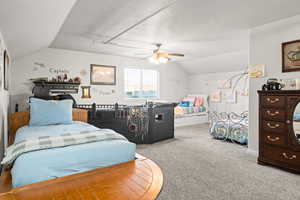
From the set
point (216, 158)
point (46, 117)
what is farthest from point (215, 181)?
point (46, 117)

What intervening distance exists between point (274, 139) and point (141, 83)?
15.8 feet

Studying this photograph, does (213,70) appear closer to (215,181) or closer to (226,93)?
(226,93)

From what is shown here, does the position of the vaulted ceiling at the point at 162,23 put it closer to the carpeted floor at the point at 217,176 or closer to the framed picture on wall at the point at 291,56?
the framed picture on wall at the point at 291,56

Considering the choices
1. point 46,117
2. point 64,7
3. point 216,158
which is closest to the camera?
point 64,7

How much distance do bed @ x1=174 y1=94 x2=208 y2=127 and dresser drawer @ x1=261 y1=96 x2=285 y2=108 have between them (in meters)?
3.72

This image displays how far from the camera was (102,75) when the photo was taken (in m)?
5.75

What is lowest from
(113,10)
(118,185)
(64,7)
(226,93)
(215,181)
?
(215,181)

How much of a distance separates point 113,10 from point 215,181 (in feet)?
9.49

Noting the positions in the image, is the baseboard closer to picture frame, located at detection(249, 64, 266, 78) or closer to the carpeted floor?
the carpeted floor

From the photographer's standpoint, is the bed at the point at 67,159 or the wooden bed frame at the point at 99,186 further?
the bed at the point at 67,159

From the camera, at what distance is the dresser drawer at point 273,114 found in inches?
108

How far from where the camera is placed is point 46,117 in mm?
2896

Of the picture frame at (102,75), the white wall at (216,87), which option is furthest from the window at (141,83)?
the white wall at (216,87)

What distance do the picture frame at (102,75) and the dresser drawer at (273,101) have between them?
4.42 m
